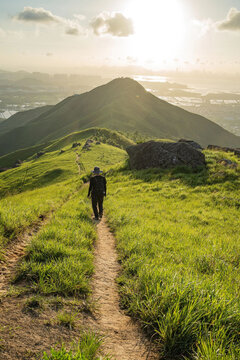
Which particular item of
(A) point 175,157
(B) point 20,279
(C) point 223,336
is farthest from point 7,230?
(A) point 175,157

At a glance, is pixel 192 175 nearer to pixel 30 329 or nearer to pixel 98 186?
pixel 98 186

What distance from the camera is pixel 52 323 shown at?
3033 millimetres

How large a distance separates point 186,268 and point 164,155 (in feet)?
64.3

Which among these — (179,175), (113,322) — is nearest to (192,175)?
(179,175)

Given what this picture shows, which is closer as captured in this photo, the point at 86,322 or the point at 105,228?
the point at 86,322

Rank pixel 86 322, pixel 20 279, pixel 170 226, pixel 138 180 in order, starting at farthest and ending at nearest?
pixel 138 180 → pixel 170 226 → pixel 20 279 → pixel 86 322

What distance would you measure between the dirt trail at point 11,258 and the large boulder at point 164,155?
59.6 ft

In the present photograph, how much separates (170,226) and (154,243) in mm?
2509

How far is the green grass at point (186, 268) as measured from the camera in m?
2.75

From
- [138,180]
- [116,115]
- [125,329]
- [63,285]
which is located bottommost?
[138,180]

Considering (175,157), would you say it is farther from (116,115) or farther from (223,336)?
(116,115)

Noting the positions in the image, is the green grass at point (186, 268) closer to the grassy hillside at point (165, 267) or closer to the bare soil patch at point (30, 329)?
the grassy hillside at point (165, 267)

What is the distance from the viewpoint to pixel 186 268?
A: 4.72 m

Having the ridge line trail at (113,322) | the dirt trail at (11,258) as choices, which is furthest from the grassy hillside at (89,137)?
the ridge line trail at (113,322)
